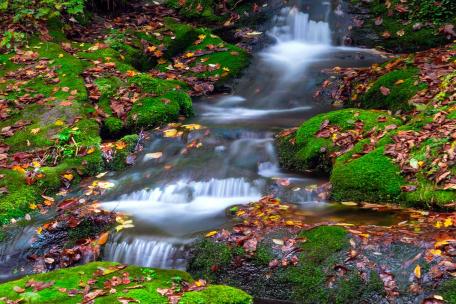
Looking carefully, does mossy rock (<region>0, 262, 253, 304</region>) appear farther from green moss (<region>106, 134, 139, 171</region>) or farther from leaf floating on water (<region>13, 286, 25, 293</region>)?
green moss (<region>106, 134, 139, 171</region>)

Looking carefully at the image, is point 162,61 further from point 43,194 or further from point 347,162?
point 347,162

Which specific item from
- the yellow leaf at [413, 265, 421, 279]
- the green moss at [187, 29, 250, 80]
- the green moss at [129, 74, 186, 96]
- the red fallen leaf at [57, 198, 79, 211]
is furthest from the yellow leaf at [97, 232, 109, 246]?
the green moss at [187, 29, 250, 80]

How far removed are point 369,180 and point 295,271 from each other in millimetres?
1863

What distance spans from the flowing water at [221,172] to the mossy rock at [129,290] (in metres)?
0.77

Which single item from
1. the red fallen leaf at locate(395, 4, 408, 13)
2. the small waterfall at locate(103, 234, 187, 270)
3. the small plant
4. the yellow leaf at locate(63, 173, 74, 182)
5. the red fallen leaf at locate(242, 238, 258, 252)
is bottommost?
the small waterfall at locate(103, 234, 187, 270)

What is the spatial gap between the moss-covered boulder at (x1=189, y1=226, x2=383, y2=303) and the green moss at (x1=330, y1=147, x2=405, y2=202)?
1.21 metres

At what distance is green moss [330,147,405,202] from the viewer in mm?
6031

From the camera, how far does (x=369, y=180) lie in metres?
6.18

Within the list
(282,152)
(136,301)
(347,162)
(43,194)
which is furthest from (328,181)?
(43,194)

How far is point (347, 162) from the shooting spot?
655 cm

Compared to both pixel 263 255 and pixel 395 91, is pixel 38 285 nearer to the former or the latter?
pixel 263 255

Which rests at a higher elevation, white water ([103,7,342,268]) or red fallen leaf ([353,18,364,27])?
red fallen leaf ([353,18,364,27])

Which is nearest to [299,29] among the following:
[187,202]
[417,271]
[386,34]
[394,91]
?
[386,34]

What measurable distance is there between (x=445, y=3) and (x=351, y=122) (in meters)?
5.80
